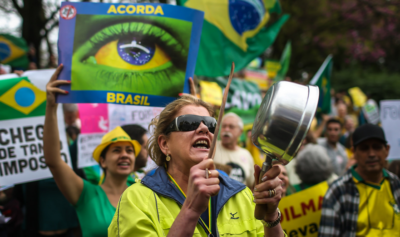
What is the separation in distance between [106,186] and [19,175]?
1.02 m

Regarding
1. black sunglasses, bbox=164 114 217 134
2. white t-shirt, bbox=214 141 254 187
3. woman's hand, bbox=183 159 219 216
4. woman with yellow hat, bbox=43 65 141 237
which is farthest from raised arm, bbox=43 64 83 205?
white t-shirt, bbox=214 141 254 187

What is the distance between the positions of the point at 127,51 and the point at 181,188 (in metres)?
1.50

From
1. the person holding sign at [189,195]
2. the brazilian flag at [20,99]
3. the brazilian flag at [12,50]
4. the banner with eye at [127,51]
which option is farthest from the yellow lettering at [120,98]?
the brazilian flag at [12,50]

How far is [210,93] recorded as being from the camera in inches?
274

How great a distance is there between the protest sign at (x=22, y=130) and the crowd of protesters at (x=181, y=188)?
0.91ft

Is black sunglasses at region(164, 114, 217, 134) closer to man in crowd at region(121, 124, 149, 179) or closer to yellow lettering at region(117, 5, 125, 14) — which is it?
yellow lettering at region(117, 5, 125, 14)

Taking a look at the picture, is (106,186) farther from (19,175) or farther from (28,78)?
→ (28,78)

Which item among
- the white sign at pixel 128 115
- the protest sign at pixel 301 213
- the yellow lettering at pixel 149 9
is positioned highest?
the yellow lettering at pixel 149 9

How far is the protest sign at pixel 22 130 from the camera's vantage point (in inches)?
140

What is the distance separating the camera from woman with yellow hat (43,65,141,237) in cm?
269

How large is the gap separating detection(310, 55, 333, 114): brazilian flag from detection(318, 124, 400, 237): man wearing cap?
2.96 metres

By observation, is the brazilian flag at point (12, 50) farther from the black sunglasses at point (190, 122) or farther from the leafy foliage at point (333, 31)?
the leafy foliage at point (333, 31)

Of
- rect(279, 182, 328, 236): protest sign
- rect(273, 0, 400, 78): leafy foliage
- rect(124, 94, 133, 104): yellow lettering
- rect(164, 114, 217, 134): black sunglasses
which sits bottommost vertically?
rect(279, 182, 328, 236): protest sign

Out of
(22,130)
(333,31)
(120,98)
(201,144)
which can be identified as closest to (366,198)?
(201,144)
